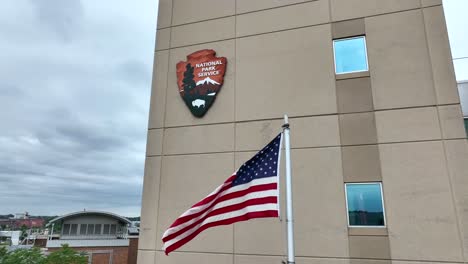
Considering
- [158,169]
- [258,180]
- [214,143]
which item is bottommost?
[258,180]

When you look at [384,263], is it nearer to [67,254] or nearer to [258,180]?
[258,180]

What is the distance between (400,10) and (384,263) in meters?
6.27

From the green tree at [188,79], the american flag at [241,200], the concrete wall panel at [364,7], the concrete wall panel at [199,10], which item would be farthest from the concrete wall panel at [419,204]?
the concrete wall panel at [199,10]

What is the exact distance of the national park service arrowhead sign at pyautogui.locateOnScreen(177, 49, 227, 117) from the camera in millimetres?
9297

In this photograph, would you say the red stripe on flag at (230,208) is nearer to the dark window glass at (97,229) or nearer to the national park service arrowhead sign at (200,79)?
the national park service arrowhead sign at (200,79)

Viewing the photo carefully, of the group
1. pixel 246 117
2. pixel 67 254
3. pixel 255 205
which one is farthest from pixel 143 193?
pixel 67 254

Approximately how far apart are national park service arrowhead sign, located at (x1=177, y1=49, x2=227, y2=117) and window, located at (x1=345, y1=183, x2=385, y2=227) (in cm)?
464

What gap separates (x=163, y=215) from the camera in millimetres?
8898

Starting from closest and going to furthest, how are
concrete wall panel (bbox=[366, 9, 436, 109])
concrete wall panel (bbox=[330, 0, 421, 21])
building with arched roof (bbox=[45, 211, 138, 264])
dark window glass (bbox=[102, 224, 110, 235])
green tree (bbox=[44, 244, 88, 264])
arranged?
concrete wall panel (bbox=[366, 9, 436, 109]) < concrete wall panel (bbox=[330, 0, 421, 21]) < green tree (bbox=[44, 244, 88, 264]) < building with arched roof (bbox=[45, 211, 138, 264]) < dark window glass (bbox=[102, 224, 110, 235])

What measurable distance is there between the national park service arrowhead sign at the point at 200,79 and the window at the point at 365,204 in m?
4.64

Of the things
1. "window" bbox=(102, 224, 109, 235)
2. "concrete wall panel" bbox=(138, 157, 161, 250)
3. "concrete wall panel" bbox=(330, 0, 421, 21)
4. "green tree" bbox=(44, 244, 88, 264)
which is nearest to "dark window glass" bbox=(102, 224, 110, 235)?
"window" bbox=(102, 224, 109, 235)

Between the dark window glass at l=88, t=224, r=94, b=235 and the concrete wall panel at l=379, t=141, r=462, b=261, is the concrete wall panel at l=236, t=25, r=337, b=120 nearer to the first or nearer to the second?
the concrete wall panel at l=379, t=141, r=462, b=261

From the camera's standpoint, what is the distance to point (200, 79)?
957cm

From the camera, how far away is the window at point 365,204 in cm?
700
